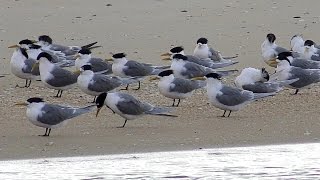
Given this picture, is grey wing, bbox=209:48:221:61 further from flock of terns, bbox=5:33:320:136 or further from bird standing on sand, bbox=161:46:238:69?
bird standing on sand, bbox=161:46:238:69

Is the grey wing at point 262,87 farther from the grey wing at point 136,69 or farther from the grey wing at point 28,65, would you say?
the grey wing at point 28,65

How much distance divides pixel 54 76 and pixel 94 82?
617 mm

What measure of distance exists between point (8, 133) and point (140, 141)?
1.26 meters

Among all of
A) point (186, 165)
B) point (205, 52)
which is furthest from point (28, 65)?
point (186, 165)

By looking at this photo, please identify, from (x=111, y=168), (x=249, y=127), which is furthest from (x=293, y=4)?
(x=111, y=168)

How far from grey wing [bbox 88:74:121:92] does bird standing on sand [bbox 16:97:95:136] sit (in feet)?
5.64

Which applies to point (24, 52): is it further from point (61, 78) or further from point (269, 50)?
point (269, 50)

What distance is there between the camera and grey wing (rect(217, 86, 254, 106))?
461 inches

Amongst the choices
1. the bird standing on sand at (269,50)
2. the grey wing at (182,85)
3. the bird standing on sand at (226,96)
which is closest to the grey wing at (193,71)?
the grey wing at (182,85)

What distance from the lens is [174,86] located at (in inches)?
485

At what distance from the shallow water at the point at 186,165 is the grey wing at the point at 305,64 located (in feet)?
13.2

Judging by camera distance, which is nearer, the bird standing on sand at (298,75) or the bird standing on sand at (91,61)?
the bird standing on sand at (298,75)

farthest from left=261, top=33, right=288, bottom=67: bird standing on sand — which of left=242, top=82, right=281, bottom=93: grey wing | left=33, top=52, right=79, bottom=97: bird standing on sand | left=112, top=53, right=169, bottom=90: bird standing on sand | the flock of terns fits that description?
left=33, top=52, right=79, bottom=97: bird standing on sand

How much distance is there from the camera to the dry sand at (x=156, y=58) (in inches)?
406
